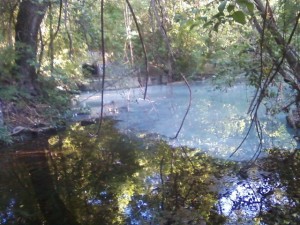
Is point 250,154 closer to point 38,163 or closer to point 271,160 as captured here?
point 271,160

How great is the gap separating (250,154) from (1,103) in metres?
4.97

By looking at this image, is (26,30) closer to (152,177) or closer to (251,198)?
(152,177)

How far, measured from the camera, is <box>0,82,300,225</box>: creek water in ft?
12.7

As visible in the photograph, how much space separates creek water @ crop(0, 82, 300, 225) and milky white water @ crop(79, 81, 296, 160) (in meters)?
0.03

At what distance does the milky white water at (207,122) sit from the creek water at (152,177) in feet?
0.11

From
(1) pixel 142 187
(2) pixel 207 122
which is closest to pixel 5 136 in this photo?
→ (1) pixel 142 187

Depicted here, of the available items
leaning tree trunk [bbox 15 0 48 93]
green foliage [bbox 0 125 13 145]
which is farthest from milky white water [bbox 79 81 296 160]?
leaning tree trunk [bbox 15 0 48 93]

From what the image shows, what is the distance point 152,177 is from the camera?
5.00 m

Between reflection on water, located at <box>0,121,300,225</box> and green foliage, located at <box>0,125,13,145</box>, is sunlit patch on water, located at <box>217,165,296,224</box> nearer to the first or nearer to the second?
reflection on water, located at <box>0,121,300,225</box>

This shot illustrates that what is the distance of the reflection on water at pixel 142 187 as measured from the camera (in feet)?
12.5

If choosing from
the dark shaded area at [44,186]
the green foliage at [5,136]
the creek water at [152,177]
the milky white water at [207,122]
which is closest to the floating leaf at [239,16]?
the creek water at [152,177]

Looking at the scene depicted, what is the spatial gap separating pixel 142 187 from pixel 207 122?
4261 millimetres

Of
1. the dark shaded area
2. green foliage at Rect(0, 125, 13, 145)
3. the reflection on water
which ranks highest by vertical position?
green foliage at Rect(0, 125, 13, 145)

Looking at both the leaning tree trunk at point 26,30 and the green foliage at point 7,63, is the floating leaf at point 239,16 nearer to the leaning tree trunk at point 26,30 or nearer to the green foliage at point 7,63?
the green foliage at point 7,63
